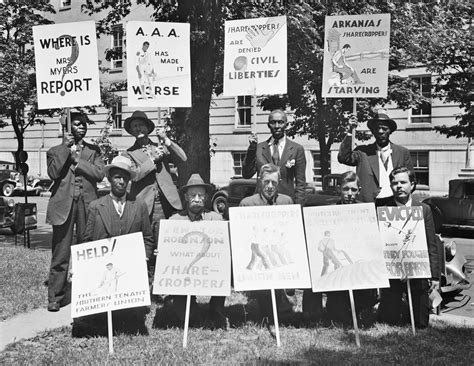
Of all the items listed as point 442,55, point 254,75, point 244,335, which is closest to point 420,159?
point 442,55

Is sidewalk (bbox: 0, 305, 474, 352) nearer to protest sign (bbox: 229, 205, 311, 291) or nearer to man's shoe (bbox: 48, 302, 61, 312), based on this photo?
man's shoe (bbox: 48, 302, 61, 312)

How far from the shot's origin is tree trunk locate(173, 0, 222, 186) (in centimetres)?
995

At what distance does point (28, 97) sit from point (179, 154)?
14.9m

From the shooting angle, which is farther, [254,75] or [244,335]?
[254,75]

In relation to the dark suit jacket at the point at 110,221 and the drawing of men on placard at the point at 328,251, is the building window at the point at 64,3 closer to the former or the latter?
the dark suit jacket at the point at 110,221

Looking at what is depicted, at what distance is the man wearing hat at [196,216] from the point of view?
251 inches

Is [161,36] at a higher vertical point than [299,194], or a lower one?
higher

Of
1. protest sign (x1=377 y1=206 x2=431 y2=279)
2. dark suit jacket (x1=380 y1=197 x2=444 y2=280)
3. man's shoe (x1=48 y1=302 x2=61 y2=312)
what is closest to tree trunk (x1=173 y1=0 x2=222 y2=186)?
man's shoe (x1=48 y1=302 x2=61 y2=312)

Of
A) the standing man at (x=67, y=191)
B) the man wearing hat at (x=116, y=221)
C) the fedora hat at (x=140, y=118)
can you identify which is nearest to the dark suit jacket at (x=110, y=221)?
the man wearing hat at (x=116, y=221)

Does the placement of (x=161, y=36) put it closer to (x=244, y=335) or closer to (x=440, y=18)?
(x=244, y=335)

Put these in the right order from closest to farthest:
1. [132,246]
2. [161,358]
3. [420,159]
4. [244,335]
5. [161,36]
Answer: [161,358]
[132,246]
[244,335]
[161,36]
[420,159]

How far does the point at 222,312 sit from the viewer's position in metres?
6.71

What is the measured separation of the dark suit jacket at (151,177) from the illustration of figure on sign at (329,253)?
1.75m

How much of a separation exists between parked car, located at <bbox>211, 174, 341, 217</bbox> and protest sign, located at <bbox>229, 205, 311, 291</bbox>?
9.62m
